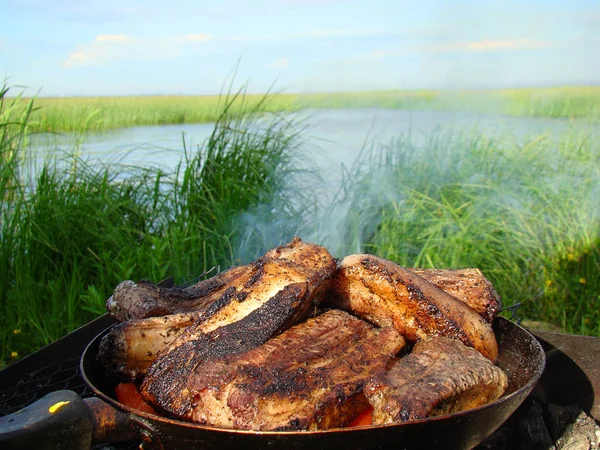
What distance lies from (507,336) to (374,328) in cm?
80

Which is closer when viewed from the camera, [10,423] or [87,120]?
[10,423]

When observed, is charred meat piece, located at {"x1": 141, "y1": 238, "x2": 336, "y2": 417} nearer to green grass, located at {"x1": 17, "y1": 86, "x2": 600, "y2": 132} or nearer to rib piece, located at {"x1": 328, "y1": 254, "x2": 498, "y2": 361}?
rib piece, located at {"x1": 328, "y1": 254, "x2": 498, "y2": 361}

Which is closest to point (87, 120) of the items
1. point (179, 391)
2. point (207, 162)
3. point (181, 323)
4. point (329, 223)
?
point (207, 162)

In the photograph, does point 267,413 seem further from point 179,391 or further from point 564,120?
point 564,120

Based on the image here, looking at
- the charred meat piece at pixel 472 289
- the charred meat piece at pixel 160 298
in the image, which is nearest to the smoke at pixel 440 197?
the charred meat piece at pixel 472 289

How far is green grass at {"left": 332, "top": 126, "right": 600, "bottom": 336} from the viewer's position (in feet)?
15.4

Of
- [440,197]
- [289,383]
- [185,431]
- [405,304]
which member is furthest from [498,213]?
[185,431]

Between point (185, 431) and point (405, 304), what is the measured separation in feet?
3.46

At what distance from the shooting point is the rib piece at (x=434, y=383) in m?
1.91

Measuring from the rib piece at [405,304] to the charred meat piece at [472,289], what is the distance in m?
0.05

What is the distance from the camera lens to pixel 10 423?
1.85m

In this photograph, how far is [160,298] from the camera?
8.63ft

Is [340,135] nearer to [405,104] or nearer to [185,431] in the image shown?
[405,104]

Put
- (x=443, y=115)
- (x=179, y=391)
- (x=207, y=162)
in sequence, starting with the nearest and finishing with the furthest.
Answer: (x=179, y=391) < (x=207, y=162) < (x=443, y=115)
